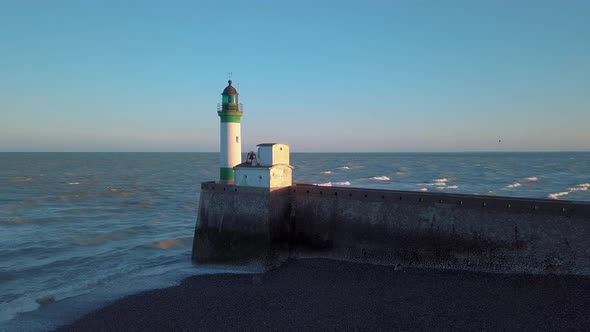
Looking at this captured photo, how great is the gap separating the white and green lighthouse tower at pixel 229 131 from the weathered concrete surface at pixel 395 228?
118cm

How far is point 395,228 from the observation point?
47.3 ft

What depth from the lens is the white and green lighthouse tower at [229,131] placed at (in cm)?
1775

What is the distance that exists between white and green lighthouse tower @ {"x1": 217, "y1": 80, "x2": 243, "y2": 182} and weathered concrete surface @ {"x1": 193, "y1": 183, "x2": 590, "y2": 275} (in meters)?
1.18

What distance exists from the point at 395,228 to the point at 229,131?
7.89 meters

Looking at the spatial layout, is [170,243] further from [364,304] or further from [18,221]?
[364,304]

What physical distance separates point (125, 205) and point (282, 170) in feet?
74.1

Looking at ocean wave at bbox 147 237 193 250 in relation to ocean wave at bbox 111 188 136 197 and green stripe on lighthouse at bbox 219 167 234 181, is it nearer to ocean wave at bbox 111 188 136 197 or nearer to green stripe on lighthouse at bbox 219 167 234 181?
green stripe on lighthouse at bbox 219 167 234 181

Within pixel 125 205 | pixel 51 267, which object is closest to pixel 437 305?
pixel 51 267

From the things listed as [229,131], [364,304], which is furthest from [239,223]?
[364,304]

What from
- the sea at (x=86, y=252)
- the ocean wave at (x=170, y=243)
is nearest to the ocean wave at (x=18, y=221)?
the sea at (x=86, y=252)

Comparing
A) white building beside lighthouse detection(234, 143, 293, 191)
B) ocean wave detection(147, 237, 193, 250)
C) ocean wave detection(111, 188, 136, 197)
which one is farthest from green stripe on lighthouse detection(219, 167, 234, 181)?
ocean wave detection(111, 188, 136, 197)

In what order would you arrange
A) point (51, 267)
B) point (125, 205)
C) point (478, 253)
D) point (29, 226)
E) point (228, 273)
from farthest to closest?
point (125, 205)
point (29, 226)
point (51, 267)
point (228, 273)
point (478, 253)

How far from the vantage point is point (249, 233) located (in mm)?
15914

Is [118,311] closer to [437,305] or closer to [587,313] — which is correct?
[437,305]
